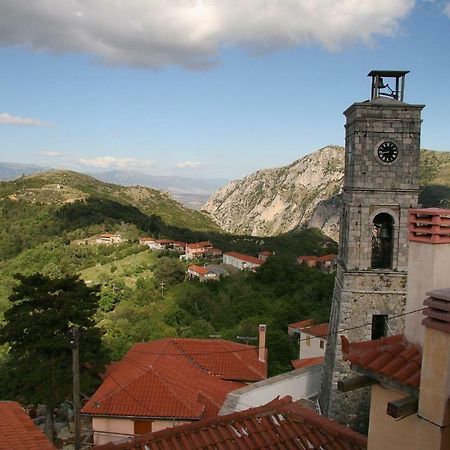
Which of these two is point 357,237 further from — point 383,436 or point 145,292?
point 145,292

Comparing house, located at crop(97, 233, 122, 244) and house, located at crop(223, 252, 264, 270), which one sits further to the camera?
house, located at crop(97, 233, 122, 244)

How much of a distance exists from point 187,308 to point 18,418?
28.6m

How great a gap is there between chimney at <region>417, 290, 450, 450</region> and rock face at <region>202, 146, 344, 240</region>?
9035 cm

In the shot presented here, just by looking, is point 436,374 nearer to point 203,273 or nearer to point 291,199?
point 203,273

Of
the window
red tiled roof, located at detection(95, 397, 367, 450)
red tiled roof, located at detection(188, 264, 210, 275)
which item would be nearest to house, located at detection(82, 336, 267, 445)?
the window

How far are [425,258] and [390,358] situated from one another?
0.85 metres

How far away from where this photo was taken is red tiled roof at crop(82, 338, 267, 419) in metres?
15.0

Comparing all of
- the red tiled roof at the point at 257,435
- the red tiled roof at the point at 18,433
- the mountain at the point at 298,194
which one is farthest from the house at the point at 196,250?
the red tiled roof at the point at 257,435

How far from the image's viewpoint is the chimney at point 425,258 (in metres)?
3.86

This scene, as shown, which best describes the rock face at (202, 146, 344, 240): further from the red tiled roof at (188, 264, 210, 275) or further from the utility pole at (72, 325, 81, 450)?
the utility pole at (72, 325, 81, 450)

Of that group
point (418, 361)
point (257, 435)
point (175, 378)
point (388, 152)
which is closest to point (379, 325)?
point (388, 152)

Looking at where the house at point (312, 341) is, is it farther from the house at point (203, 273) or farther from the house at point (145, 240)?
the house at point (145, 240)

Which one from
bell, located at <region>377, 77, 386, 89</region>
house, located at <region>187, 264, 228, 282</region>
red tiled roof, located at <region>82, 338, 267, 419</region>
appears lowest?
house, located at <region>187, 264, 228, 282</region>

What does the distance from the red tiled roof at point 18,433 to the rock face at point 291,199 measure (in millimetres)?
87159
